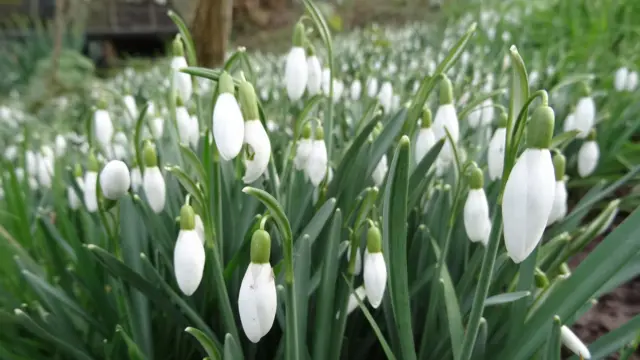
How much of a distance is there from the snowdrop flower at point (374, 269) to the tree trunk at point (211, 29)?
10.0 ft

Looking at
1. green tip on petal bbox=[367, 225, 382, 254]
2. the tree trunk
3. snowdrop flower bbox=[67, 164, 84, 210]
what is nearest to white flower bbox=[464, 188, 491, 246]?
green tip on petal bbox=[367, 225, 382, 254]

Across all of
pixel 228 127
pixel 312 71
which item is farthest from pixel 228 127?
pixel 312 71

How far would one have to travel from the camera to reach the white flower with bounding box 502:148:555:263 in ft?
1.73

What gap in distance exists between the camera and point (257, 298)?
0.64 meters

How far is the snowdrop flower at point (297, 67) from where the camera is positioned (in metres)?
1.05

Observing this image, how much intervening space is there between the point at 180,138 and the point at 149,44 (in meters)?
9.49

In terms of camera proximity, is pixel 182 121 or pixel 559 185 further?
pixel 182 121

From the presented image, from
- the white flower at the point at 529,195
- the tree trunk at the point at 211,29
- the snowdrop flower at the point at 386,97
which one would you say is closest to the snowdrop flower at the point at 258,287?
the white flower at the point at 529,195

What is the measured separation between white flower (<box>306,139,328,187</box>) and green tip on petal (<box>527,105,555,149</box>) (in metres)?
0.48

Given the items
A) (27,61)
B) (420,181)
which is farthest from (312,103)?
(27,61)

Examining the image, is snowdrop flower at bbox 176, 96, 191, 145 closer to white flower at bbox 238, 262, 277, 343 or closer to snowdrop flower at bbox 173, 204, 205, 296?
snowdrop flower at bbox 173, 204, 205, 296

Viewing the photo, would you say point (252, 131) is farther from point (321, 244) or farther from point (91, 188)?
point (91, 188)

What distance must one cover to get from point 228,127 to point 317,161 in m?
0.29

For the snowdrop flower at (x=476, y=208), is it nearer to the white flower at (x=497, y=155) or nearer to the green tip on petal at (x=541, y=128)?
the white flower at (x=497, y=155)
